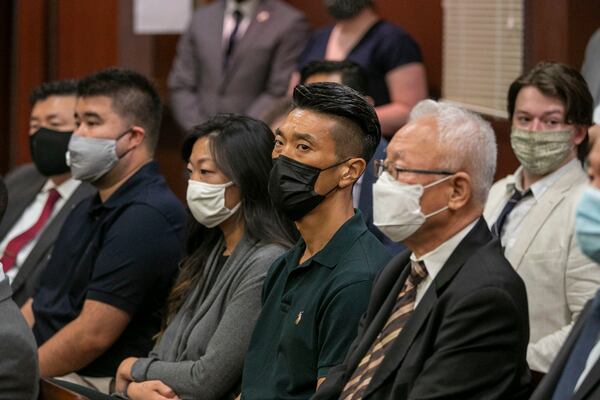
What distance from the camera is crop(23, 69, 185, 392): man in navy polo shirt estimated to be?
407 cm

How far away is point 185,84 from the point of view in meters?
6.36

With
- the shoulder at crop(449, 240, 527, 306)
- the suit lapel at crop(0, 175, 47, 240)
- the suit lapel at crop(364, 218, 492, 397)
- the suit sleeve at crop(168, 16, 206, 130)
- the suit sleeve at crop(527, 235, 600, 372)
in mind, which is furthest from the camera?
the suit sleeve at crop(168, 16, 206, 130)

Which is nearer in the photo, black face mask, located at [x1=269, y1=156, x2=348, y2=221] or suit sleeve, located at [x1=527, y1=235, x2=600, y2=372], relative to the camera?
black face mask, located at [x1=269, y1=156, x2=348, y2=221]

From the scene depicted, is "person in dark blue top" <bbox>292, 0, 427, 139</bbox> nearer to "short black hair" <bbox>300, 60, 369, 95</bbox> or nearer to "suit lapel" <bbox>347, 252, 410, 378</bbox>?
"short black hair" <bbox>300, 60, 369, 95</bbox>

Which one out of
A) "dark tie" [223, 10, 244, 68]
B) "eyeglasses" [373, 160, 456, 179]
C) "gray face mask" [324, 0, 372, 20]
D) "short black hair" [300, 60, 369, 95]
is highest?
"gray face mask" [324, 0, 372, 20]

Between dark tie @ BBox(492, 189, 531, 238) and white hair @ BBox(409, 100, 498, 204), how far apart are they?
3.04 ft

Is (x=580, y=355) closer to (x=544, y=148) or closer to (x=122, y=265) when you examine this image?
(x=544, y=148)

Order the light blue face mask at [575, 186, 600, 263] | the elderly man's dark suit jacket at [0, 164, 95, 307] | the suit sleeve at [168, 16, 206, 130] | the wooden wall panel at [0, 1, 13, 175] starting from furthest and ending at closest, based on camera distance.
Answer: the wooden wall panel at [0, 1, 13, 175]
the suit sleeve at [168, 16, 206, 130]
the elderly man's dark suit jacket at [0, 164, 95, 307]
the light blue face mask at [575, 186, 600, 263]

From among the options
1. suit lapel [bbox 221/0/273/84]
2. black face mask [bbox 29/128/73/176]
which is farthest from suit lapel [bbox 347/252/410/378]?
suit lapel [bbox 221/0/273/84]

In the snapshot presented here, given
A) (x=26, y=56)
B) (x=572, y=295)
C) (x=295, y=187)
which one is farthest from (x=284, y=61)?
(x=295, y=187)

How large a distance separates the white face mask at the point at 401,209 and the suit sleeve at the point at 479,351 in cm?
33

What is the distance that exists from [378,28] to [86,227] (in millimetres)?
1899

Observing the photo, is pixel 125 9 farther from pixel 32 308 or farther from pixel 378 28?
pixel 32 308

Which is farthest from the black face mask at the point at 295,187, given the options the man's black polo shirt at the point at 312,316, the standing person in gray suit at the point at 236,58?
the standing person in gray suit at the point at 236,58
